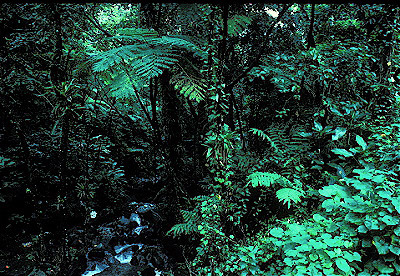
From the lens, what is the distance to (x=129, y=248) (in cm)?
432

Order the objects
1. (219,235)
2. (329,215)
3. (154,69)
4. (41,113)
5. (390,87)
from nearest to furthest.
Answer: (154,69) → (329,215) → (219,235) → (390,87) → (41,113)

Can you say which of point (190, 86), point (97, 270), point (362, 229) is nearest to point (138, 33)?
point (190, 86)

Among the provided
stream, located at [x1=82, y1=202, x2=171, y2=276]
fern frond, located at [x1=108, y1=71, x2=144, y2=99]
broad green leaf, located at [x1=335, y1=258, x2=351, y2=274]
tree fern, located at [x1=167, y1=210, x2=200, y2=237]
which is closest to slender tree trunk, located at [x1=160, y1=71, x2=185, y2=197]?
tree fern, located at [x1=167, y1=210, x2=200, y2=237]

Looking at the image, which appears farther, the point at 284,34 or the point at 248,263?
the point at 284,34

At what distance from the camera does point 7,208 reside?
4.04 meters

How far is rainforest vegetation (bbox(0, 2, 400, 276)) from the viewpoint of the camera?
2197 millimetres

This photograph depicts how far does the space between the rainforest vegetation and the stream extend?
0.05 m

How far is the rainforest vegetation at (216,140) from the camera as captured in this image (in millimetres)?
2197

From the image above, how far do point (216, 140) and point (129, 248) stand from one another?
3013mm

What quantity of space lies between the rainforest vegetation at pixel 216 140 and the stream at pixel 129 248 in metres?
0.05

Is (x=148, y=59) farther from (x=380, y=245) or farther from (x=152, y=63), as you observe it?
(x=380, y=245)

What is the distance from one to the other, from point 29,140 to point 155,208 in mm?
2778

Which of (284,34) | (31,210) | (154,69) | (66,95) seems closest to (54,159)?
(31,210)

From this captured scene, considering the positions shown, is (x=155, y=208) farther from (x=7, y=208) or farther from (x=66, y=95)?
(x=66, y=95)
